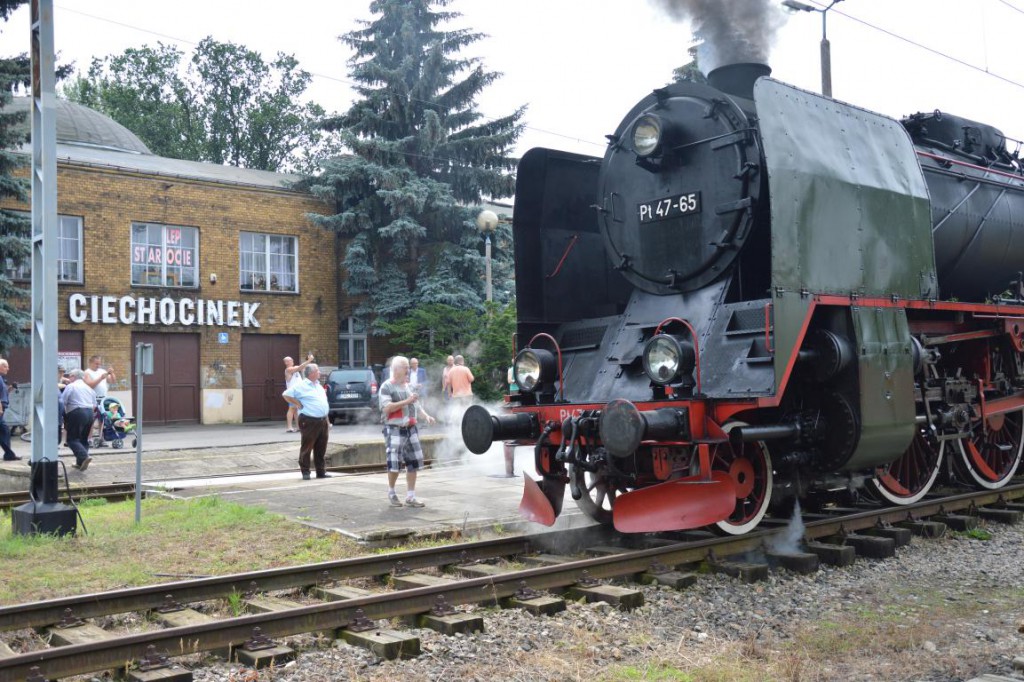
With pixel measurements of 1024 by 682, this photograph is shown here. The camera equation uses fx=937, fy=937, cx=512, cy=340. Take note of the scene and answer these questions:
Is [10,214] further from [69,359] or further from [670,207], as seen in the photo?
[670,207]

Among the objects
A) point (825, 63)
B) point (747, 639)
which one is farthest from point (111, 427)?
point (747, 639)

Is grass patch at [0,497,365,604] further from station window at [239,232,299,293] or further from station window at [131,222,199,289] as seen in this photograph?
station window at [239,232,299,293]

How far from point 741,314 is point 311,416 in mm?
6359

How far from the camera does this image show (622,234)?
289 inches

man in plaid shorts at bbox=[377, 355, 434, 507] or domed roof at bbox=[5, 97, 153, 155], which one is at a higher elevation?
domed roof at bbox=[5, 97, 153, 155]

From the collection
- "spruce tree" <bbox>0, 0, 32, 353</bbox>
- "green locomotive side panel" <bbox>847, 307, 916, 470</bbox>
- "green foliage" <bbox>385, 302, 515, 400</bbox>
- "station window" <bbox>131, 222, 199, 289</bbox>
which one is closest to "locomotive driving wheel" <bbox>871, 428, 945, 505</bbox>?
"green locomotive side panel" <bbox>847, 307, 916, 470</bbox>

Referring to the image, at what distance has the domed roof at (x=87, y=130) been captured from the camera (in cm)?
2770

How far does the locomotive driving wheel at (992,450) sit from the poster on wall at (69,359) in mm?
18581

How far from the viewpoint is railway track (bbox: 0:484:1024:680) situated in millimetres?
4289

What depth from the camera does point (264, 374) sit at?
959 inches

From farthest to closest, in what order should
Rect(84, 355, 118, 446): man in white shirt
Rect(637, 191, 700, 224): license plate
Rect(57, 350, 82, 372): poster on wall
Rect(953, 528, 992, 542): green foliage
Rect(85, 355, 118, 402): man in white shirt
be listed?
Rect(57, 350, 82, 372): poster on wall → Rect(84, 355, 118, 446): man in white shirt → Rect(85, 355, 118, 402): man in white shirt → Rect(953, 528, 992, 542): green foliage → Rect(637, 191, 700, 224): license plate

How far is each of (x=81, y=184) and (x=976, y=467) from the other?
64.5 feet

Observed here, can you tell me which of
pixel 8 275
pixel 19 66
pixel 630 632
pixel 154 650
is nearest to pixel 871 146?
pixel 630 632

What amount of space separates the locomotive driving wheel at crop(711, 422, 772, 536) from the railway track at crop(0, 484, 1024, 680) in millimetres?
127
